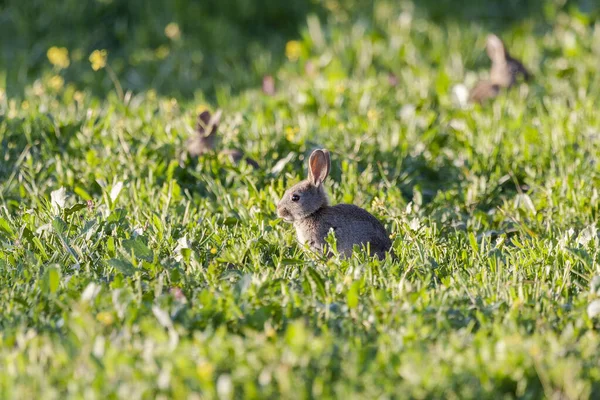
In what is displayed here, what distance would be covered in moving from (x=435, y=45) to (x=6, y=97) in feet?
13.0

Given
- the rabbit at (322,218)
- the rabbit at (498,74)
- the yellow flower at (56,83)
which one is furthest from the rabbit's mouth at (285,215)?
Result: the yellow flower at (56,83)

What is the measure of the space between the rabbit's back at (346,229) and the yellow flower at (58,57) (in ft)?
12.1

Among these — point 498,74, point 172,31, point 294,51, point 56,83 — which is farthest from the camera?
point 172,31

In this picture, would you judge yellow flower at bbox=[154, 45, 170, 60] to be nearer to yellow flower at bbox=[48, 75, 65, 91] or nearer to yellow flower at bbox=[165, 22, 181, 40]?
yellow flower at bbox=[165, 22, 181, 40]

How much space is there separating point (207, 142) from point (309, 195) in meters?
1.18

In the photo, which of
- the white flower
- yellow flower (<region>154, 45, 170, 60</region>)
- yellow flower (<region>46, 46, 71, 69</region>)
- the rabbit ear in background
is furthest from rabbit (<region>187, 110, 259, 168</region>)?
yellow flower (<region>154, 45, 170, 60</region>)

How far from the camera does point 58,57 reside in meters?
7.55

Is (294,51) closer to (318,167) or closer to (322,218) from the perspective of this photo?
(318,167)

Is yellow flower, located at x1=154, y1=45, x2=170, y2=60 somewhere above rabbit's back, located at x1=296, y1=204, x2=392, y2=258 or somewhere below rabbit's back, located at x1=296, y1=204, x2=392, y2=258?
below

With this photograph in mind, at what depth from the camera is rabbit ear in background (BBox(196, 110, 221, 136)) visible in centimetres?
573

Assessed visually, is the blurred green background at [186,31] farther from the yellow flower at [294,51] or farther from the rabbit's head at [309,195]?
the rabbit's head at [309,195]

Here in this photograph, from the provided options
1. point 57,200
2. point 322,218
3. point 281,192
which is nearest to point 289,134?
point 281,192

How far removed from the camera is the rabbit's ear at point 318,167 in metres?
4.93

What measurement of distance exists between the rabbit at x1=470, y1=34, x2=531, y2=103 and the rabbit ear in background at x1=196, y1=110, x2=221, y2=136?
2.42 meters
